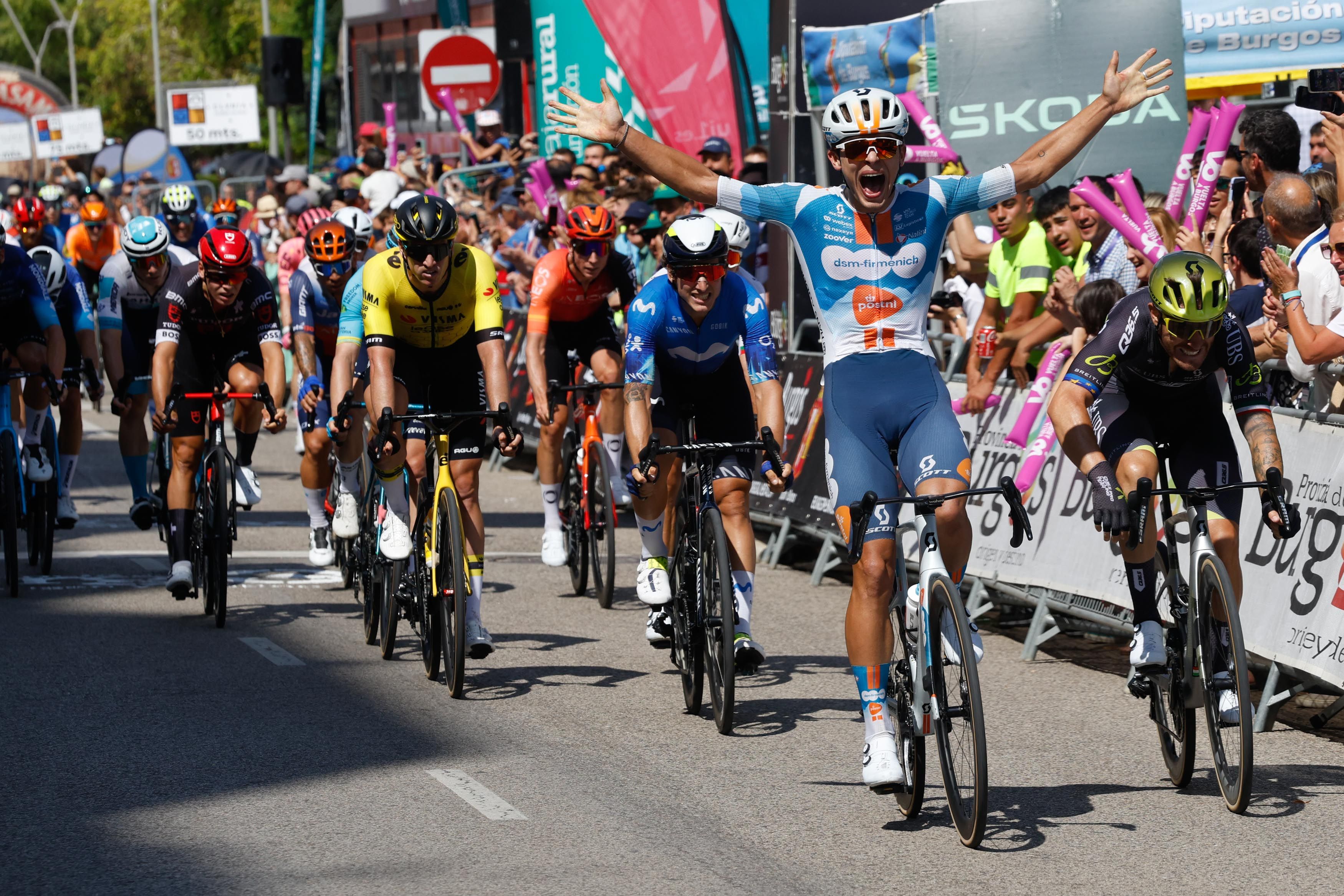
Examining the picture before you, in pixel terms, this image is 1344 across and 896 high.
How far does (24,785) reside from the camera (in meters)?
6.80

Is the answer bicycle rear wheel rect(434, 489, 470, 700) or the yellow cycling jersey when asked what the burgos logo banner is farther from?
bicycle rear wheel rect(434, 489, 470, 700)

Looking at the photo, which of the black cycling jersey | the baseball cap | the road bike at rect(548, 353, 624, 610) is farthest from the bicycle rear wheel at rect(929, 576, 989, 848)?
the baseball cap

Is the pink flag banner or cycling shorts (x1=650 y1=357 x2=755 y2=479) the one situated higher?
the pink flag banner

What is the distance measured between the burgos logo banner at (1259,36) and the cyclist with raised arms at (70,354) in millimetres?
7440

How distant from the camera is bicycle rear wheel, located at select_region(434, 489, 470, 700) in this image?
8.14 m

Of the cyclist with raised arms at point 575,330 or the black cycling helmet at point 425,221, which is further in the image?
the cyclist with raised arms at point 575,330

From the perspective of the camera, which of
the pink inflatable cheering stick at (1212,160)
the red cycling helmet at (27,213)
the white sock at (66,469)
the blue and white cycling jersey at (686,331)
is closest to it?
the blue and white cycling jersey at (686,331)

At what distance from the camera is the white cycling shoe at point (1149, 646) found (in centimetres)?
687

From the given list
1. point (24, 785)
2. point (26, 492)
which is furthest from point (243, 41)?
point (24, 785)

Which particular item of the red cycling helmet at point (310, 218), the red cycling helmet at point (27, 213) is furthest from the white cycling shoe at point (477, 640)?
the red cycling helmet at point (27, 213)

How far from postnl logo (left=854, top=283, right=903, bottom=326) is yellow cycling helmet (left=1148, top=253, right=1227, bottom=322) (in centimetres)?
91

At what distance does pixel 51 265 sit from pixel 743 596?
20.5 ft

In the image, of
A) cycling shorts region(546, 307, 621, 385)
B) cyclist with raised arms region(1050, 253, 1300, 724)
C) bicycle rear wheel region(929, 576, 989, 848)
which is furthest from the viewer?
cycling shorts region(546, 307, 621, 385)

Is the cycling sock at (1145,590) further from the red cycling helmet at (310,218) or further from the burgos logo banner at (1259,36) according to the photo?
the red cycling helmet at (310,218)
